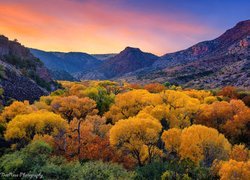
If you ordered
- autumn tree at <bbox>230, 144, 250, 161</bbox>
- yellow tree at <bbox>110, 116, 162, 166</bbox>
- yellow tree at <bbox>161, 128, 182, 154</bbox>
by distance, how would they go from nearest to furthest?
1. autumn tree at <bbox>230, 144, 250, 161</bbox>
2. yellow tree at <bbox>110, 116, 162, 166</bbox>
3. yellow tree at <bbox>161, 128, 182, 154</bbox>

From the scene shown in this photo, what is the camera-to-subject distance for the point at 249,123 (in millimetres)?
75000

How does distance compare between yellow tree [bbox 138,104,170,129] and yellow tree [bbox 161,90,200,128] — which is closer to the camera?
yellow tree [bbox 138,104,170,129]

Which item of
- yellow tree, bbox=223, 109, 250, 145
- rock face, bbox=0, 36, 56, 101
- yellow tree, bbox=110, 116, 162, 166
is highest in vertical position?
rock face, bbox=0, 36, 56, 101

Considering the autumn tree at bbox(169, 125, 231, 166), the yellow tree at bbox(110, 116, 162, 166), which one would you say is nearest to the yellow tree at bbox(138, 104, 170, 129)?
the autumn tree at bbox(169, 125, 231, 166)

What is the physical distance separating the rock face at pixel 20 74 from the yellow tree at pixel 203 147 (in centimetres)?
6142

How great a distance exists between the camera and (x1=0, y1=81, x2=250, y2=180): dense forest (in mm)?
41969

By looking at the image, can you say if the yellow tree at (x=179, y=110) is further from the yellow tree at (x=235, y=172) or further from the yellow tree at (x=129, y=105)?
the yellow tree at (x=235, y=172)

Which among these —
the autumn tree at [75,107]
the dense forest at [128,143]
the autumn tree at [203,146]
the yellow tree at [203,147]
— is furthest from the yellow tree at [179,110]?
the yellow tree at [203,147]

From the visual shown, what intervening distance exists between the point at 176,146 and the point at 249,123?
92.9 ft

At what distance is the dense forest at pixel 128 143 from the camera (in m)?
42.0

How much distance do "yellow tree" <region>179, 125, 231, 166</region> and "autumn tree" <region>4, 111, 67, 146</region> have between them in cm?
2357

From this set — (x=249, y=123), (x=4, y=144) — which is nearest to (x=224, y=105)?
(x=249, y=123)

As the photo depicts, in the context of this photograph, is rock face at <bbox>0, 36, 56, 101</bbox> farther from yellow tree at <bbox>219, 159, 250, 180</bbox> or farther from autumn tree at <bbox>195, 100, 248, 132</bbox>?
yellow tree at <bbox>219, 159, 250, 180</bbox>

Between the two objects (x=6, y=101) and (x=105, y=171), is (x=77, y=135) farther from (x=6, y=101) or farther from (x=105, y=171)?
(x=6, y=101)
